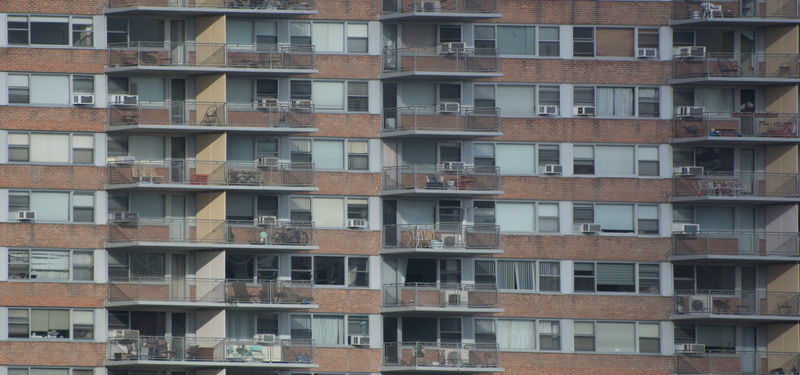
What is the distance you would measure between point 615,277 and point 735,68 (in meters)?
10.7

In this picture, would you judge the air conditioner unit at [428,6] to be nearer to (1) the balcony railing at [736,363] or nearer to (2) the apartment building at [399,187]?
(2) the apartment building at [399,187]

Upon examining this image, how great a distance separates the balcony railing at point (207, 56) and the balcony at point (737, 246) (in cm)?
1806

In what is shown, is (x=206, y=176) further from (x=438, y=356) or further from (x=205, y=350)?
(x=438, y=356)

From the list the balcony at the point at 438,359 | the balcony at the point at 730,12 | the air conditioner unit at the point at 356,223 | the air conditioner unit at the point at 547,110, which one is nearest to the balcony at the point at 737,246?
the air conditioner unit at the point at 547,110

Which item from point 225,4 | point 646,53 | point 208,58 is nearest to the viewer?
point 208,58

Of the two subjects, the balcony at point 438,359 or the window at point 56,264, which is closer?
the window at point 56,264

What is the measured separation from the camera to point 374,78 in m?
89.7

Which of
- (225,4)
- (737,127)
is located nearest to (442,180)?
(225,4)

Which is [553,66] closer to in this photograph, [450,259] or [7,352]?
[450,259]

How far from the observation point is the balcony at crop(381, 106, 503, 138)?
88750mm

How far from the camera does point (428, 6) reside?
8931 centimetres

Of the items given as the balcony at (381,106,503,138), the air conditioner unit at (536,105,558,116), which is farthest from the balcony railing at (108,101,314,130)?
the air conditioner unit at (536,105,558,116)

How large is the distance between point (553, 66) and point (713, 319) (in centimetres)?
1307

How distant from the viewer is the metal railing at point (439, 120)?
8888 cm
